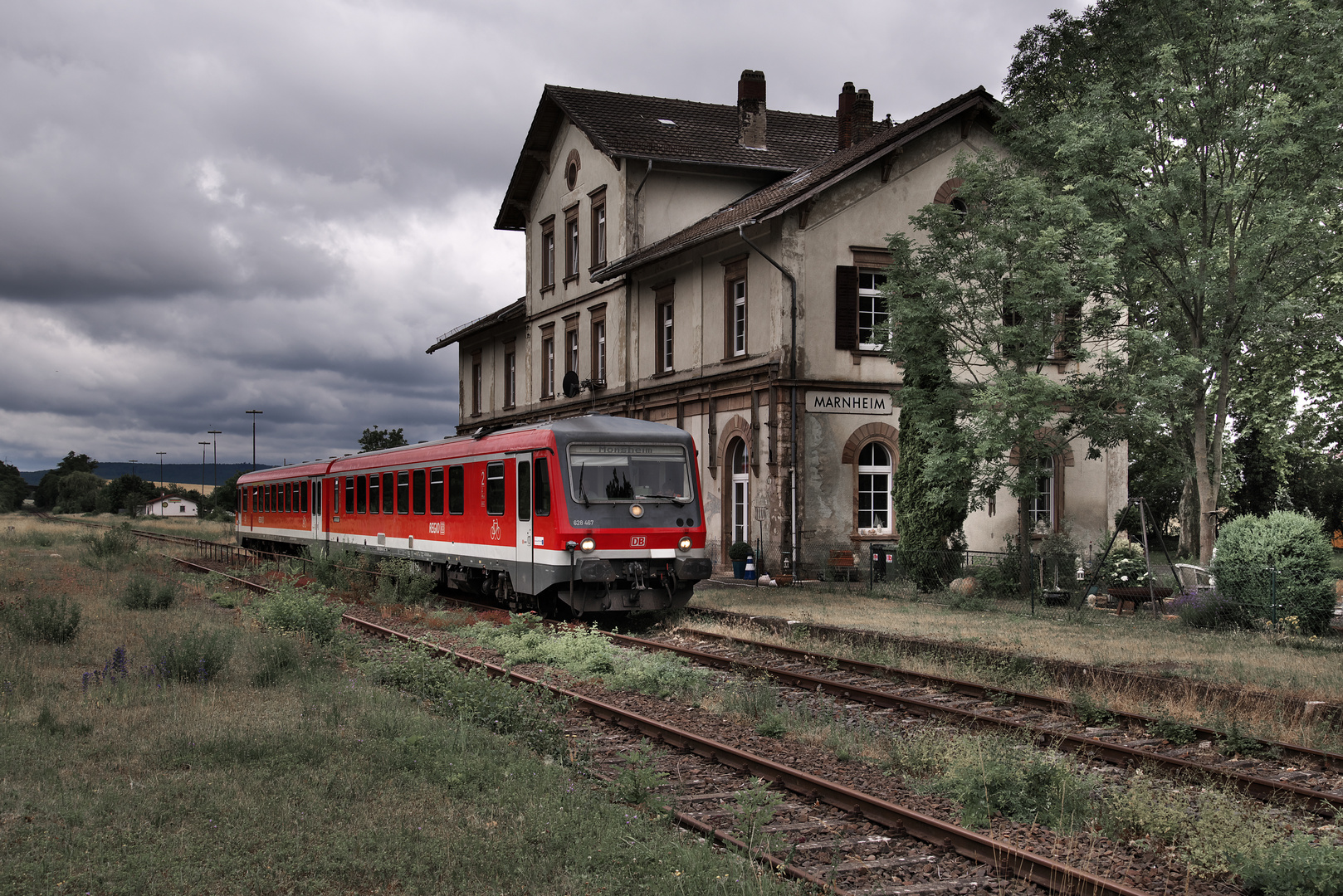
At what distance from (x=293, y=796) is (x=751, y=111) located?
28.9 meters

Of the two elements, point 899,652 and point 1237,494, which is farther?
point 1237,494

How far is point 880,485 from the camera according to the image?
2483cm

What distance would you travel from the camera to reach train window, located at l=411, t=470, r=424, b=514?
68.6 feet

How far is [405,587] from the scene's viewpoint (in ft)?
62.8

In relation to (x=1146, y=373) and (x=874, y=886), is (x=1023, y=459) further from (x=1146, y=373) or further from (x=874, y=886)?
(x=874, y=886)

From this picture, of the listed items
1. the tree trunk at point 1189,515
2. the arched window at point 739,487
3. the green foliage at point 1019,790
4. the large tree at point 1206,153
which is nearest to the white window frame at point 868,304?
the arched window at point 739,487

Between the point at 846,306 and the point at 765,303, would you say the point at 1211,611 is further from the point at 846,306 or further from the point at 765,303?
the point at 765,303

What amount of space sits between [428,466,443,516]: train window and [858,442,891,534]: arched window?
9348 millimetres

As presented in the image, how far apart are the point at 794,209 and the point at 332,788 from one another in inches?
749

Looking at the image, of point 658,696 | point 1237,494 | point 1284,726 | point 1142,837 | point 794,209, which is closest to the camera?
point 1142,837

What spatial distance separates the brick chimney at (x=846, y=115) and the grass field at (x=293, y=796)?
2355 cm

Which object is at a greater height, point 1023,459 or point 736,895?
point 1023,459

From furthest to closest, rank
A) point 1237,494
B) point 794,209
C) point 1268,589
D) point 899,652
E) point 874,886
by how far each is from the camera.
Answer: point 1237,494 < point 794,209 < point 1268,589 < point 899,652 < point 874,886

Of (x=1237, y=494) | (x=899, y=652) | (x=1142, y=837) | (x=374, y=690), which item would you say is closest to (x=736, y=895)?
(x=1142, y=837)
